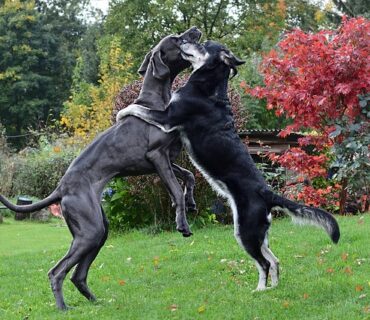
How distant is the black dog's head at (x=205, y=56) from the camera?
5.23 metres

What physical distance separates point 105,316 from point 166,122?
1.87 metres

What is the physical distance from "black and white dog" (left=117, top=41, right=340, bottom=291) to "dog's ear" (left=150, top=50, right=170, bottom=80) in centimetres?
21

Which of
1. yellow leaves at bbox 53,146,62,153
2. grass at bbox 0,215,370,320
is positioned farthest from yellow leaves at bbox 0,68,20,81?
grass at bbox 0,215,370,320

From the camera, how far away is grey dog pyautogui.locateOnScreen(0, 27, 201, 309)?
17.2 feet

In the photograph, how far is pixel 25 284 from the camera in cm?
731

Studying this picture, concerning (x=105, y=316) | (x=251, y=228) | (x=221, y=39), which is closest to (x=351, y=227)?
(x=251, y=228)

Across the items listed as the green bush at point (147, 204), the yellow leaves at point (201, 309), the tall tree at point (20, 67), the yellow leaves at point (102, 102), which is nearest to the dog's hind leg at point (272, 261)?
the yellow leaves at point (201, 309)

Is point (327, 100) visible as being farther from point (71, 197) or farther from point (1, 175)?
point (1, 175)

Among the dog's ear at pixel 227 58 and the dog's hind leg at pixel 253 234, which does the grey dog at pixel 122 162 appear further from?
the dog's hind leg at pixel 253 234

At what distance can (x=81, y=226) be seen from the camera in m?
5.29

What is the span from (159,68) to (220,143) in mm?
869

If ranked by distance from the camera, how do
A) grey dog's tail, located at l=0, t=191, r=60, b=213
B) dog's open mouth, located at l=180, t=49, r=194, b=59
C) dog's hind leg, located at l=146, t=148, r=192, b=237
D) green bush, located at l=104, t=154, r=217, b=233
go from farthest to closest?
green bush, located at l=104, t=154, r=217, b=233 < grey dog's tail, located at l=0, t=191, r=60, b=213 < dog's open mouth, located at l=180, t=49, r=194, b=59 < dog's hind leg, located at l=146, t=148, r=192, b=237

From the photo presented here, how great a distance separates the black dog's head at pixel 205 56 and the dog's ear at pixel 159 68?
8.3 inches

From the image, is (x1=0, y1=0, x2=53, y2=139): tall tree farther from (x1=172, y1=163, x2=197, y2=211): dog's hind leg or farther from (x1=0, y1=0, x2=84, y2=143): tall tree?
(x1=172, y1=163, x2=197, y2=211): dog's hind leg
